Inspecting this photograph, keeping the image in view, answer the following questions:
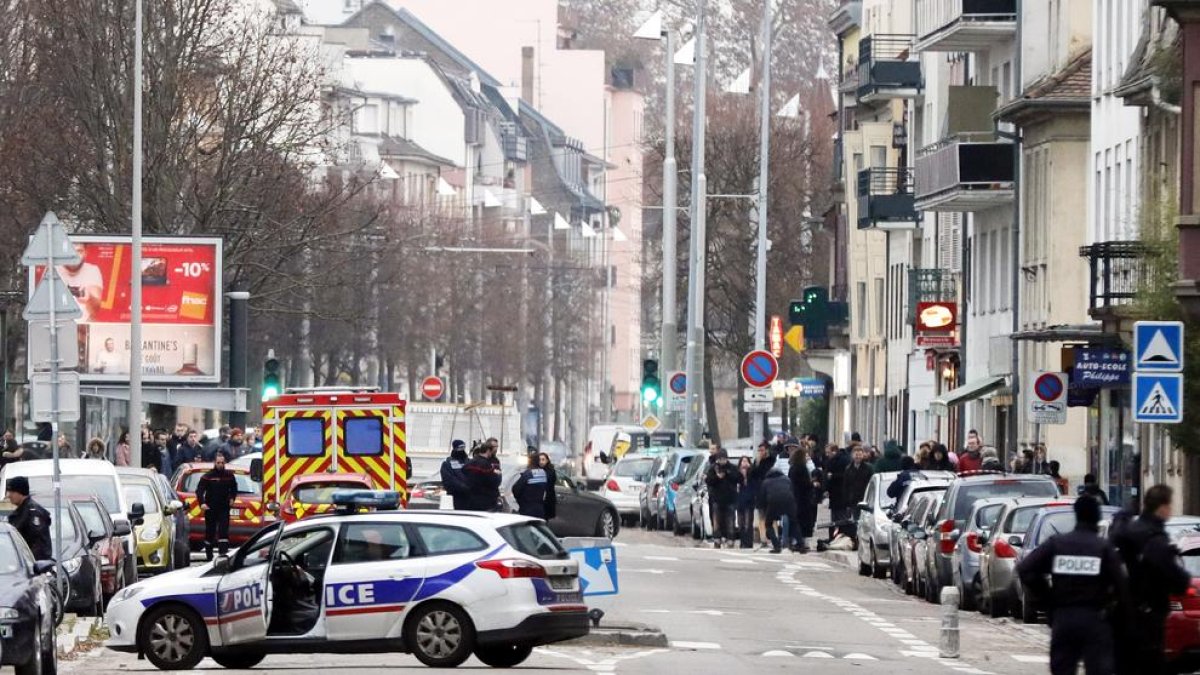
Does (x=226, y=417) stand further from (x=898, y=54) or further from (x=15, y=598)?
(x=15, y=598)

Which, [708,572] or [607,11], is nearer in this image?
[708,572]

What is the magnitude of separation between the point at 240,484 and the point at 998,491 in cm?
1420

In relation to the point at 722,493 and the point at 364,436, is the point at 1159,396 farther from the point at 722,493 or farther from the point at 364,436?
the point at 722,493

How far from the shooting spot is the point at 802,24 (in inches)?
4904

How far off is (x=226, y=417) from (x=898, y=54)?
3606cm

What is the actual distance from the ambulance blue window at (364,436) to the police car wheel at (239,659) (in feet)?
56.2

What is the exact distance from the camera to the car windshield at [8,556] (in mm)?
23172

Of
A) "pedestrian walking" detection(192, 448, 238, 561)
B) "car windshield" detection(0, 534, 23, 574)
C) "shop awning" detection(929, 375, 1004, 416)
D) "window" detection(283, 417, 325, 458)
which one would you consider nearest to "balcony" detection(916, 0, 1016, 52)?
"shop awning" detection(929, 375, 1004, 416)

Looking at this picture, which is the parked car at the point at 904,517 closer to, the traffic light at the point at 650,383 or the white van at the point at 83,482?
the white van at the point at 83,482

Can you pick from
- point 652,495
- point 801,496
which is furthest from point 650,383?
point 801,496

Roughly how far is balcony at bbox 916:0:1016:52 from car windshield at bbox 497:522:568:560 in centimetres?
3794

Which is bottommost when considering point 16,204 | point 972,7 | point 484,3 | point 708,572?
point 708,572

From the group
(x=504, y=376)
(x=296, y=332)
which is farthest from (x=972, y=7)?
(x=504, y=376)

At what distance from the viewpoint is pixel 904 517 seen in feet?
131
